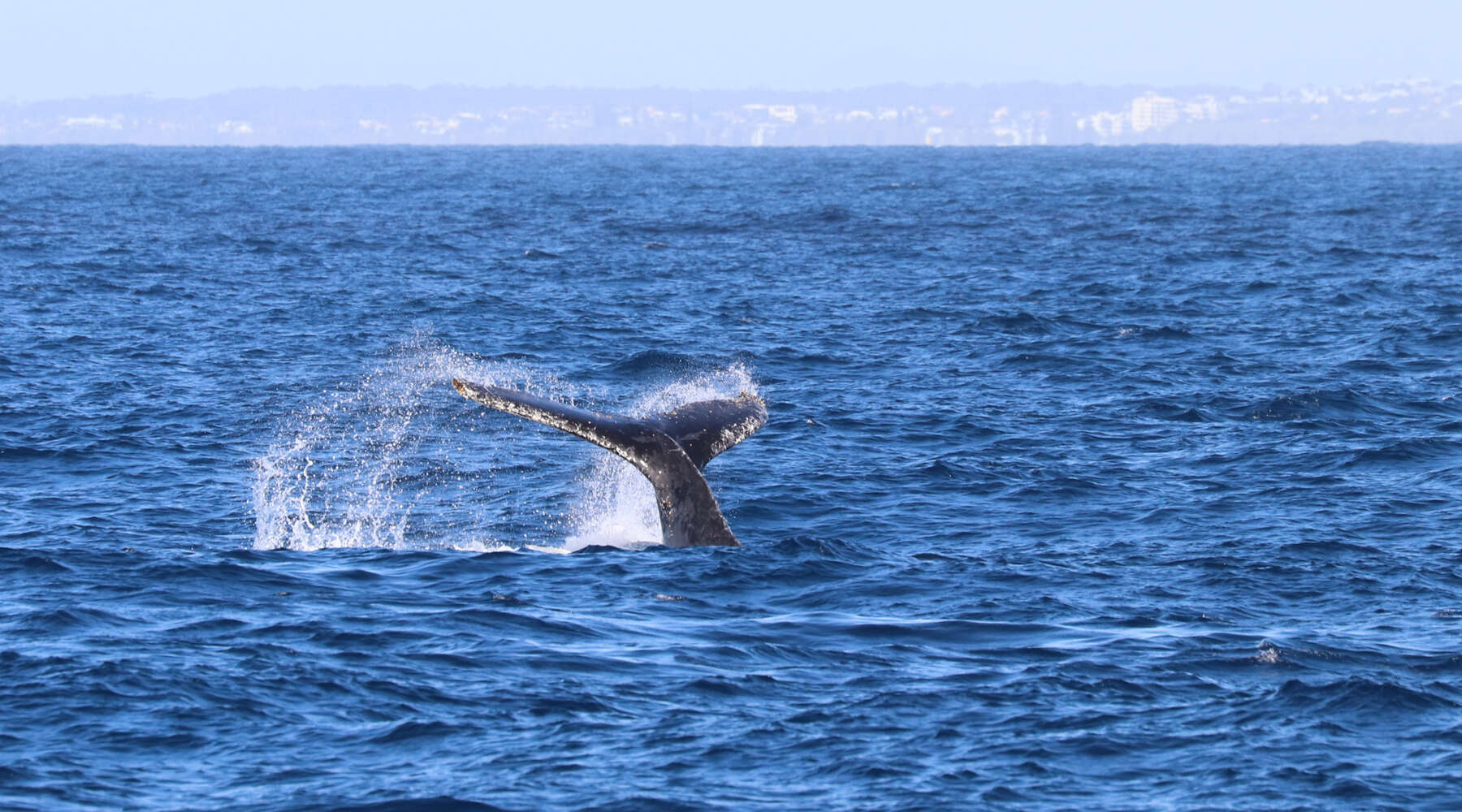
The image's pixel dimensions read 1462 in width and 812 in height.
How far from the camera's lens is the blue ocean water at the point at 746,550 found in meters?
11.8

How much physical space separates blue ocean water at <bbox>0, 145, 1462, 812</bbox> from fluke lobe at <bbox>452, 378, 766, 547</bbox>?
0.32 metres

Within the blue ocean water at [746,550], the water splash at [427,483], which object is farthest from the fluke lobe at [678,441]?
the water splash at [427,483]

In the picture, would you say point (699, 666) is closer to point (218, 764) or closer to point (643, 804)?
point (643, 804)

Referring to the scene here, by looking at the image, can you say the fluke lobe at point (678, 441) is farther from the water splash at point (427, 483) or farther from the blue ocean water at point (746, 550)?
the water splash at point (427, 483)

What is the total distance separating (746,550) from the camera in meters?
17.5

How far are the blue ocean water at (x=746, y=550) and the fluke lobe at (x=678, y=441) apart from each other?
1.05ft

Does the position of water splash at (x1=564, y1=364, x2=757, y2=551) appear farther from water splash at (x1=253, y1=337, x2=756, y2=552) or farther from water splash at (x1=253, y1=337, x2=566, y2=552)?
water splash at (x1=253, y1=337, x2=566, y2=552)

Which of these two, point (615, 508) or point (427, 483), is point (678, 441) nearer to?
point (615, 508)

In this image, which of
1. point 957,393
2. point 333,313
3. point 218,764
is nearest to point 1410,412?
point 957,393

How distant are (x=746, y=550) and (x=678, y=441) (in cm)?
149

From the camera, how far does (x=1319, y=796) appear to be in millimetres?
11203

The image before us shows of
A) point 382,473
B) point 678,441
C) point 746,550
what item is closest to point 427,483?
point 382,473

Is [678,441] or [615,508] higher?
[678,441]

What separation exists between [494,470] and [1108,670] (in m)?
10.9
